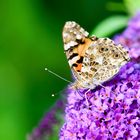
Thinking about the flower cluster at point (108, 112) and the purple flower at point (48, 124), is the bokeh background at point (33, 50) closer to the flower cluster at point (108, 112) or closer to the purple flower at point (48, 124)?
the purple flower at point (48, 124)

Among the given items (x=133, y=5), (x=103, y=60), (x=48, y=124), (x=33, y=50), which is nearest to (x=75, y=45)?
(x=103, y=60)

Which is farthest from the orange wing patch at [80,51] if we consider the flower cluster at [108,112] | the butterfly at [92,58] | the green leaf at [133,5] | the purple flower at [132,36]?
the green leaf at [133,5]

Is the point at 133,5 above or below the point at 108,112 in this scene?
above

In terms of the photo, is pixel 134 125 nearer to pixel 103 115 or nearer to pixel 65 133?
pixel 103 115

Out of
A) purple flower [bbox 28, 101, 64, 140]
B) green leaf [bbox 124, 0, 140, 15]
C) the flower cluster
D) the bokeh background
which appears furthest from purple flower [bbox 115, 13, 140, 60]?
the bokeh background

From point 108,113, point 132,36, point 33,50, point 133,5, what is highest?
point 33,50

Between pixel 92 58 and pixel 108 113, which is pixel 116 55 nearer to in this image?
pixel 92 58

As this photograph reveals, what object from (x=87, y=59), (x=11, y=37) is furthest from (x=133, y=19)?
(x=11, y=37)
